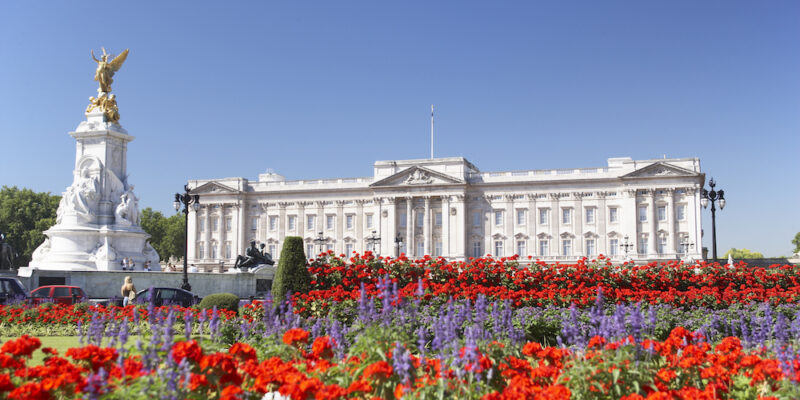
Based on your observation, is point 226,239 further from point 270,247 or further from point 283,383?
point 283,383

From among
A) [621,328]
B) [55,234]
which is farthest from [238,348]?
[55,234]

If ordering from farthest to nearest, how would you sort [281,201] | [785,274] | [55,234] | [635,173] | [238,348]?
[281,201], [635,173], [55,234], [785,274], [238,348]

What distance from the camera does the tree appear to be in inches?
2803

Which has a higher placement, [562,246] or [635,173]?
[635,173]

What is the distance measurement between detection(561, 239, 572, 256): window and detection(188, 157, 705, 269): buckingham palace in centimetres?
10

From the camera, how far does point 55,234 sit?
27.4m

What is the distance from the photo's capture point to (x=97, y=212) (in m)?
27.9

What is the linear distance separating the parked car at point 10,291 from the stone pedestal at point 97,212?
680 centimetres

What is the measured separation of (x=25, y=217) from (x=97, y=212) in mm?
53150

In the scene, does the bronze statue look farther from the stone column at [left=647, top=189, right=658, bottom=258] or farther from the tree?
the tree

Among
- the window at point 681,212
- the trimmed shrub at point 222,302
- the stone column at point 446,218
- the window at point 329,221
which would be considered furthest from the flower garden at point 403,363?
the window at point 329,221

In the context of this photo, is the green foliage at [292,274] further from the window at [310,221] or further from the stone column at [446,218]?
the window at [310,221]

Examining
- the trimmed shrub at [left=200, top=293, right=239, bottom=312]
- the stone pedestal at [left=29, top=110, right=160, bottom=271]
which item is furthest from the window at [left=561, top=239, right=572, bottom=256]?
the trimmed shrub at [left=200, top=293, right=239, bottom=312]

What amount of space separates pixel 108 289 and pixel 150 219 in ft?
213
